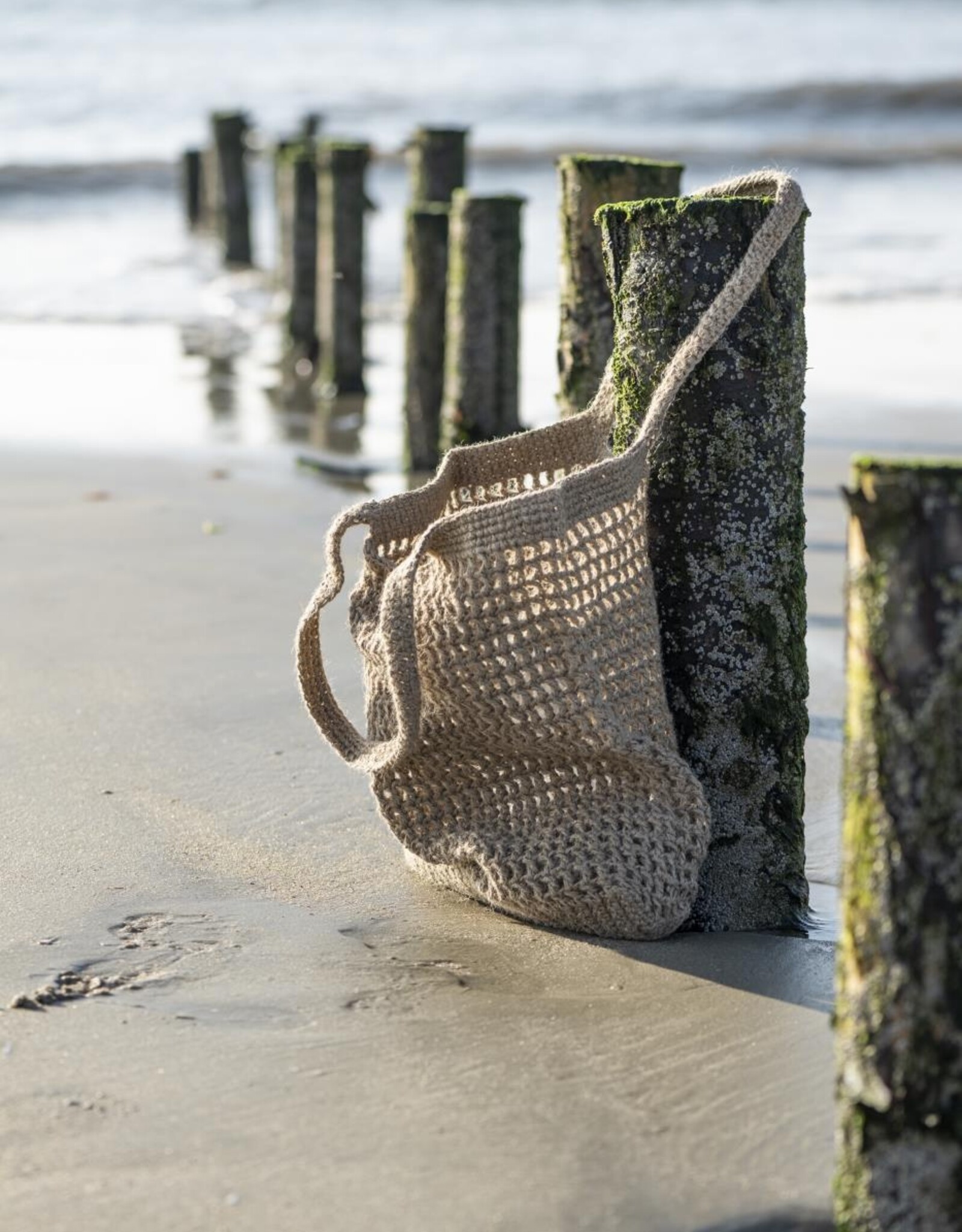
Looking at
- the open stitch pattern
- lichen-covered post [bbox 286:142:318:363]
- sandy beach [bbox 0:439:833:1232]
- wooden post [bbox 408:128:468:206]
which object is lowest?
sandy beach [bbox 0:439:833:1232]

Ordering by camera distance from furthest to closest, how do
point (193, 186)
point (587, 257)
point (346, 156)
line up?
1. point (193, 186)
2. point (346, 156)
3. point (587, 257)

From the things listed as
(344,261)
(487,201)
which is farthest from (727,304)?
(344,261)

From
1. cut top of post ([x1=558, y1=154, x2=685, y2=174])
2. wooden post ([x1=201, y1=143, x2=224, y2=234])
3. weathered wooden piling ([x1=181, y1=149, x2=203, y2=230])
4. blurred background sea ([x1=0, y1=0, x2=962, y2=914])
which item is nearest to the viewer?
cut top of post ([x1=558, y1=154, x2=685, y2=174])

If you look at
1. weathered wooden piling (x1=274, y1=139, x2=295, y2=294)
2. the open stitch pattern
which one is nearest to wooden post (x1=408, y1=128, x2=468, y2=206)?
weathered wooden piling (x1=274, y1=139, x2=295, y2=294)

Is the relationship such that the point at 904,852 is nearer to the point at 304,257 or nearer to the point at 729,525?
the point at 729,525

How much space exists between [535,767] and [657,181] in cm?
198

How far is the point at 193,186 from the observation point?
1769 cm

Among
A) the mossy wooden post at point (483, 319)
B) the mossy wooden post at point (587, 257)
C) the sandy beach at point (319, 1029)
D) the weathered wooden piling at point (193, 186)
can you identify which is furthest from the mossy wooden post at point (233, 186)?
the sandy beach at point (319, 1029)

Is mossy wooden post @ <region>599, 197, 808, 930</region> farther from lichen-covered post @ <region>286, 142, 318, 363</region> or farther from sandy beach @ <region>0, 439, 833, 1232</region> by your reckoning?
lichen-covered post @ <region>286, 142, 318, 363</region>

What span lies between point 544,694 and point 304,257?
27.7ft

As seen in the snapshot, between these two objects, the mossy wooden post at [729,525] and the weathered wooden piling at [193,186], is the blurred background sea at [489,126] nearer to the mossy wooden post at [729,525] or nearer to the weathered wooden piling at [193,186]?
the weathered wooden piling at [193,186]

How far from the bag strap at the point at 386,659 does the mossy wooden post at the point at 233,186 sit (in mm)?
12356

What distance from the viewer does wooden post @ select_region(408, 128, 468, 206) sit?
8930 mm

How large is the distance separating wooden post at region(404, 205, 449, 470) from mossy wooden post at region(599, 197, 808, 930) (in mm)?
4703
